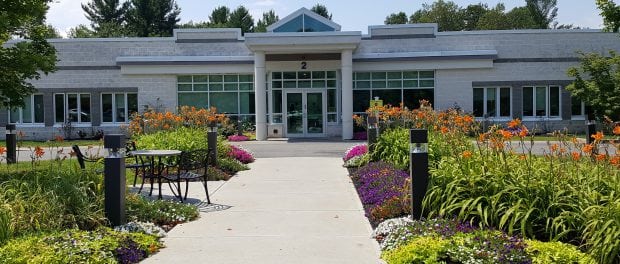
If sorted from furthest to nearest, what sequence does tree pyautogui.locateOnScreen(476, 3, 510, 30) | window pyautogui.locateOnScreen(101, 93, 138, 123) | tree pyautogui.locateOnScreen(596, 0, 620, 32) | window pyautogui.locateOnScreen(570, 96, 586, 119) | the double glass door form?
tree pyautogui.locateOnScreen(476, 3, 510, 30) < window pyautogui.locateOnScreen(101, 93, 138, 123) < window pyautogui.locateOnScreen(570, 96, 586, 119) < the double glass door < tree pyautogui.locateOnScreen(596, 0, 620, 32)

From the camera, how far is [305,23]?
107 feet

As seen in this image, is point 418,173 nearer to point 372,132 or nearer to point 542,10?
point 372,132

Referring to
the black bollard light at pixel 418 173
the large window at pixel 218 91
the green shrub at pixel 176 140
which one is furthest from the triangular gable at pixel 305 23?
the black bollard light at pixel 418 173

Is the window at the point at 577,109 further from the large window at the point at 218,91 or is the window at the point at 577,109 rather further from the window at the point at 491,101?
the large window at the point at 218,91

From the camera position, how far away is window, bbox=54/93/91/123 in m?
34.2

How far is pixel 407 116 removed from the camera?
608 inches

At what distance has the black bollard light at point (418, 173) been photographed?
8078 millimetres

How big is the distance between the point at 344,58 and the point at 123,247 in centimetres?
2367

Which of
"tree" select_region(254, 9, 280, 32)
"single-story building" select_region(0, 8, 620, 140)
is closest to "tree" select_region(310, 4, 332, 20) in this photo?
"tree" select_region(254, 9, 280, 32)

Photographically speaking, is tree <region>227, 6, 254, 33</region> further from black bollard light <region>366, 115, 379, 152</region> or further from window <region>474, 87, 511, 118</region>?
black bollard light <region>366, 115, 379, 152</region>

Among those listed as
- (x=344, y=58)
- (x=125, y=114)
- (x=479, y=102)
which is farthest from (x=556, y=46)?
(x=125, y=114)

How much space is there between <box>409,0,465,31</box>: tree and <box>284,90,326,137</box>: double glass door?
4429 cm

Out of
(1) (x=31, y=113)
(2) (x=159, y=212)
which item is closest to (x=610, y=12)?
(2) (x=159, y=212)

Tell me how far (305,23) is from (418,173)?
25301 millimetres
